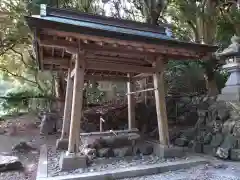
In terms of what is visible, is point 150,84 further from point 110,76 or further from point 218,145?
point 218,145

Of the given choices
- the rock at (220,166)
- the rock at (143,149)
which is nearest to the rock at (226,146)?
the rock at (220,166)

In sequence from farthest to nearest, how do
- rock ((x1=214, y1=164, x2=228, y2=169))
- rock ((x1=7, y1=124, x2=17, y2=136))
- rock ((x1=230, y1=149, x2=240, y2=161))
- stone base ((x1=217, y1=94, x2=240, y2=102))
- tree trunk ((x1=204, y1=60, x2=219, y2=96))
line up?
rock ((x1=7, y1=124, x2=17, y2=136)), tree trunk ((x1=204, y1=60, x2=219, y2=96)), stone base ((x1=217, y1=94, x2=240, y2=102)), rock ((x1=230, y1=149, x2=240, y2=161)), rock ((x1=214, y1=164, x2=228, y2=169))

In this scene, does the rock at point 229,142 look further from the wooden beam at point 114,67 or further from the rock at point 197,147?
the wooden beam at point 114,67

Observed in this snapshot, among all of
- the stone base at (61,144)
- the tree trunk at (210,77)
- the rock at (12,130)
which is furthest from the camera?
the rock at (12,130)

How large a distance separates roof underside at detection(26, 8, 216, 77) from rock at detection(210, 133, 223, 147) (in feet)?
6.94

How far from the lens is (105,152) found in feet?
16.9

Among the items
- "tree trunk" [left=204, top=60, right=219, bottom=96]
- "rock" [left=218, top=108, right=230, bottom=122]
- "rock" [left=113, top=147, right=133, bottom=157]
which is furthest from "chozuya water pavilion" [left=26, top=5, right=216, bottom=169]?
"tree trunk" [left=204, top=60, right=219, bottom=96]

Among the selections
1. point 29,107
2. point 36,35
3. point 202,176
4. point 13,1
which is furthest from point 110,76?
point 29,107

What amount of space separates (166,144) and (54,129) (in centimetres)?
526

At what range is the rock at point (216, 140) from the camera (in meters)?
5.64

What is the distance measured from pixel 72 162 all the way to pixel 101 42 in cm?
237

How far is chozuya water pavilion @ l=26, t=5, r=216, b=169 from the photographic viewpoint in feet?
13.4

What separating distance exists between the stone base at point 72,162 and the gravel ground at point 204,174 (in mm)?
1093

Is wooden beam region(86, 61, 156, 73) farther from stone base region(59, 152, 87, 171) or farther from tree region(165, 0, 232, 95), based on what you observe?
tree region(165, 0, 232, 95)
